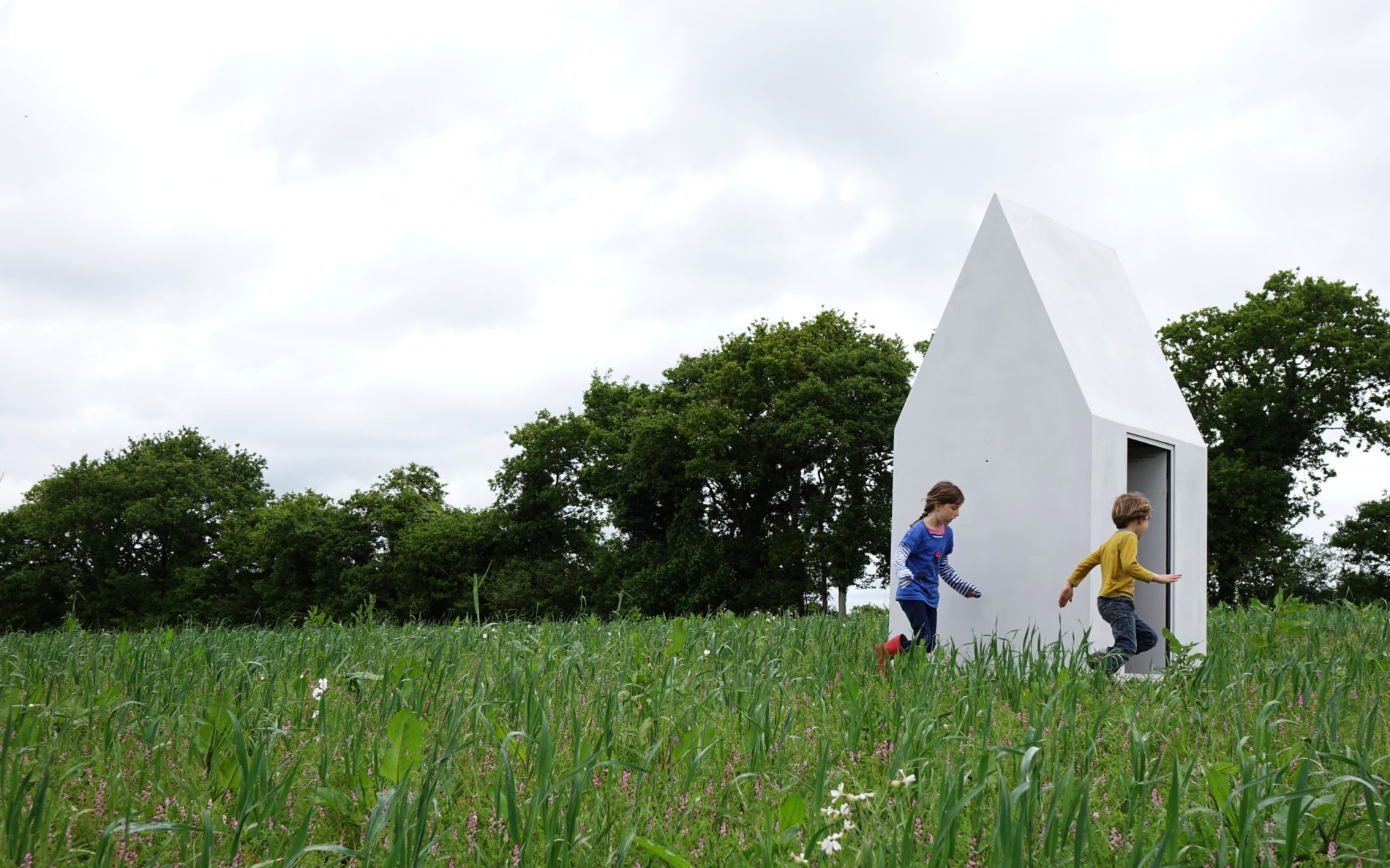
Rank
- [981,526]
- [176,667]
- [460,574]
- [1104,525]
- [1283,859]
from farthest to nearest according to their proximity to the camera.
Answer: [460,574] → [981,526] → [1104,525] → [176,667] → [1283,859]

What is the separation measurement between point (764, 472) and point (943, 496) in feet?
64.7

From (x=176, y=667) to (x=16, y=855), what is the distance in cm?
226

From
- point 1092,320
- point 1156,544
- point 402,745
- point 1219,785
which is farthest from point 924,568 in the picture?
point 402,745

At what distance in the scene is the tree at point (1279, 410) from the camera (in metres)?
22.8

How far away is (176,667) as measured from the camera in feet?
14.4

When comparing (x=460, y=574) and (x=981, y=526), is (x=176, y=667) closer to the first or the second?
(x=981, y=526)

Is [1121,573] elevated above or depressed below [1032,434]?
below

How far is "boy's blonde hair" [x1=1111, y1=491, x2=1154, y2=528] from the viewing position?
227 inches

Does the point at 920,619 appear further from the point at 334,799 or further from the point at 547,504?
the point at 547,504

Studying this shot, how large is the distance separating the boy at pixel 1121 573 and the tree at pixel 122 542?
35.8m

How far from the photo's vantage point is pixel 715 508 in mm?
27156

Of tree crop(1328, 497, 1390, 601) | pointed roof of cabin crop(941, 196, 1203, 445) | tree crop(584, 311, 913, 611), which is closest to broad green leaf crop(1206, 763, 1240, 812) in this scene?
pointed roof of cabin crop(941, 196, 1203, 445)

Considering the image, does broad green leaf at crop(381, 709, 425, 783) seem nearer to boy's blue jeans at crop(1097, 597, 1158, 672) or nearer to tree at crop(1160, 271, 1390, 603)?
boy's blue jeans at crop(1097, 597, 1158, 672)

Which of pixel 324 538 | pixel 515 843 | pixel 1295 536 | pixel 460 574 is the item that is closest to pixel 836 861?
pixel 515 843
